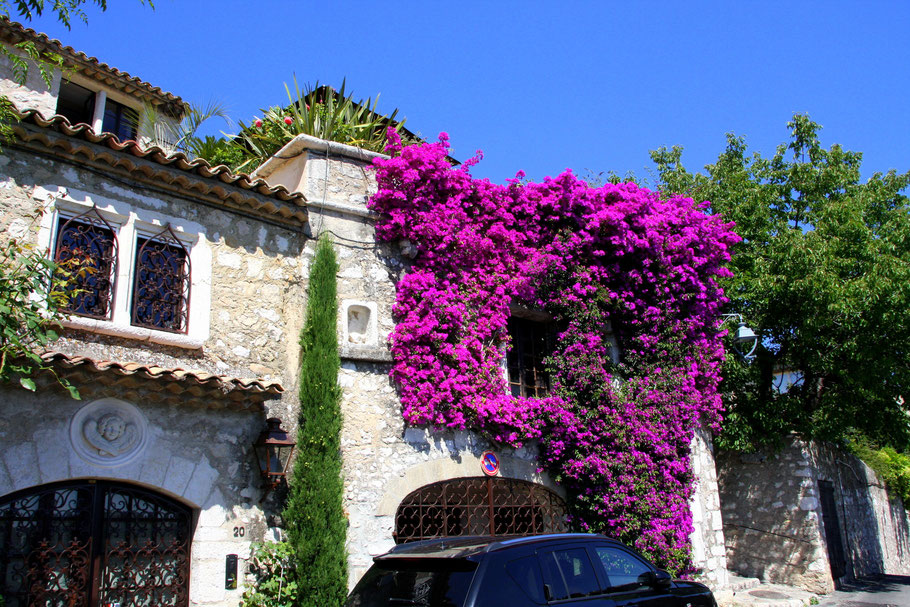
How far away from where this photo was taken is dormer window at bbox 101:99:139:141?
13.7 meters

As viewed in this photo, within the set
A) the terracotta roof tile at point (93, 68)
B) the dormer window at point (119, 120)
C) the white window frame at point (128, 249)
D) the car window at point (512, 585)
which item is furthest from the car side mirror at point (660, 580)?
the dormer window at point (119, 120)

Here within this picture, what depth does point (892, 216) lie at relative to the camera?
13.6 m

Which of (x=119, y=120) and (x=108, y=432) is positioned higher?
(x=119, y=120)

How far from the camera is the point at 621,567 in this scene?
604cm

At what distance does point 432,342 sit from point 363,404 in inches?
47.5

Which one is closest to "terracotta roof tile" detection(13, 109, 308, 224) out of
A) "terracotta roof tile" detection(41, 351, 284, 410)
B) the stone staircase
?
"terracotta roof tile" detection(41, 351, 284, 410)

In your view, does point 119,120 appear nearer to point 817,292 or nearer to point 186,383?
point 186,383

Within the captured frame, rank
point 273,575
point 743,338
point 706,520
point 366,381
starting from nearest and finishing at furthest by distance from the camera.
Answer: point 273,575 < point 366,381 < point 706,520 < point 743,338

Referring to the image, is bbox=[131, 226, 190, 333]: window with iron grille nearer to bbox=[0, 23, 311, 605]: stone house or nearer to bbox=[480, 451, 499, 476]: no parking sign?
bbox=[0, 23, 311, 605]: stone house

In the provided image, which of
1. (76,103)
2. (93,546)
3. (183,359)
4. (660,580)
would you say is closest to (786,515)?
(660,580)

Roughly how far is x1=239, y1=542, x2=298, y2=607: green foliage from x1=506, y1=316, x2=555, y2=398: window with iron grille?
4.10 meters

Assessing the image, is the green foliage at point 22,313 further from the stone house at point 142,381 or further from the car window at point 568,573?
the car window at point 568,573

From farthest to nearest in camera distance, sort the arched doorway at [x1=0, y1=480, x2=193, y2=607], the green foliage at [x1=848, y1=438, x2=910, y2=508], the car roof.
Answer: the green foliage at [x1=848, y1=438, x2=910, y2=508]
the arched doorway at [x1=0, y1=480, x2=193, y2=607]
the car roof

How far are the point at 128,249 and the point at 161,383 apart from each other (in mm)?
1566
